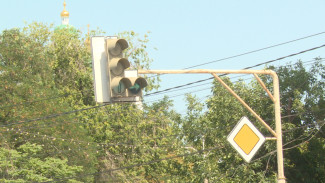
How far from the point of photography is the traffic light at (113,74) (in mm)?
9750

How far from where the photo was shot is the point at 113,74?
9766mm

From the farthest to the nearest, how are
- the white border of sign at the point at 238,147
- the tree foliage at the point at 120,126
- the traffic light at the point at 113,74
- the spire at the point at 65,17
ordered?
the spire at the point at 65,17 < the tree foliage at the point at 120,126 < the white border of sign at the point at 238,147 < the traffic light at the point at 113,74

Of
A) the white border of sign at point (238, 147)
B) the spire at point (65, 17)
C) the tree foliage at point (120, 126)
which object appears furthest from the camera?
the spire at point (65, 17)

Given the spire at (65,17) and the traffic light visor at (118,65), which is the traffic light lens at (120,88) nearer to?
the traffic light visor at (118,65)

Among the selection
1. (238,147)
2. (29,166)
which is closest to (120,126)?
(29,166)

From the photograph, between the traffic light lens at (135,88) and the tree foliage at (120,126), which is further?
the tree foliage at (120,126)

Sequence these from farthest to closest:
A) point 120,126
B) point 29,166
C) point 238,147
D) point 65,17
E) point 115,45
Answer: point 65,17 → point 120,126 → point 29,166 → point 238,147 → point 115,45

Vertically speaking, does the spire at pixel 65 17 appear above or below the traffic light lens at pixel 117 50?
above

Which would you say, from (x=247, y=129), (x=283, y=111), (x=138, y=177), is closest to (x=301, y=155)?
(x=283, y=111)

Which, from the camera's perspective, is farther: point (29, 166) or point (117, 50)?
point (29, 166)

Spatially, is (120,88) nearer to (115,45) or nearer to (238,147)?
(115,45)

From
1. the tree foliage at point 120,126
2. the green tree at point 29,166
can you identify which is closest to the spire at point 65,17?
the tree foliage at point 120,126

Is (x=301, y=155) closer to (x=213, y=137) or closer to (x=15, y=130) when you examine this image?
(x=213, y=137)

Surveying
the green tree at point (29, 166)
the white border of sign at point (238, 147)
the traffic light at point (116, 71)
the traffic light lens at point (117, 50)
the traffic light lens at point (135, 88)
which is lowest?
the white border of sign at point (238, 147)
